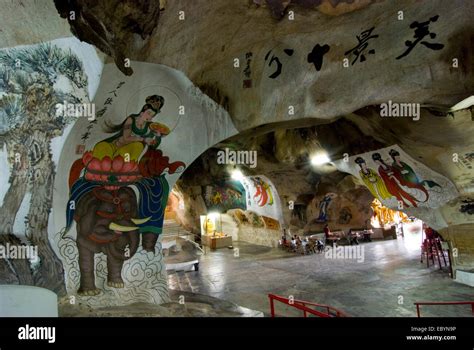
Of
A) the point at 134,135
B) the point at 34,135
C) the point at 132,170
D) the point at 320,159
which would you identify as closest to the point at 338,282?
the point at 320,159

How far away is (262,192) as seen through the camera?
1720 cm

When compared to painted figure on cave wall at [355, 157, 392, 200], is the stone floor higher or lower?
lower

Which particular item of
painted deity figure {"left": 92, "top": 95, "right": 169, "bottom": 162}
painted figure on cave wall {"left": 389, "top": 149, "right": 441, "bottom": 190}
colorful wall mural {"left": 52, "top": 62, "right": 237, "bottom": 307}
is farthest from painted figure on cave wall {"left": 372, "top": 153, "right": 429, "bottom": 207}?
painted deity figure {"left": 92, "top": 95, "right": 169, "bottom": 162}

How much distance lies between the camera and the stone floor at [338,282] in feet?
27.2

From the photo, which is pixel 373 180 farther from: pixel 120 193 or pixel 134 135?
pixel 120 193

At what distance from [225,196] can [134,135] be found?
42.7 feet

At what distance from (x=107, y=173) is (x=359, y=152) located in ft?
25.2

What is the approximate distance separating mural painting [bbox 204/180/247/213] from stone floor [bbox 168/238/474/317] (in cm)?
407

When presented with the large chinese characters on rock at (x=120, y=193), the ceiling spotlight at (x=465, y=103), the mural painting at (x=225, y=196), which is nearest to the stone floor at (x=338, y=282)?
the large chinese characters on rock at (x=120, y=193)

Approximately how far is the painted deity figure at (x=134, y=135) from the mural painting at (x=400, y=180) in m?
6.54

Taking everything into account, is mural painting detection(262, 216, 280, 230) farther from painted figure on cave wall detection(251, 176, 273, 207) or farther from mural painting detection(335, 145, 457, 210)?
mural painting detection(335, 145, 457, 210)

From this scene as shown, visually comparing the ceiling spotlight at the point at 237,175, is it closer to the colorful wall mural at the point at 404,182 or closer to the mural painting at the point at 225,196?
the mural painting at the point at 225,196

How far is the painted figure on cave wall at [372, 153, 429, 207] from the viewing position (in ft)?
31.5
